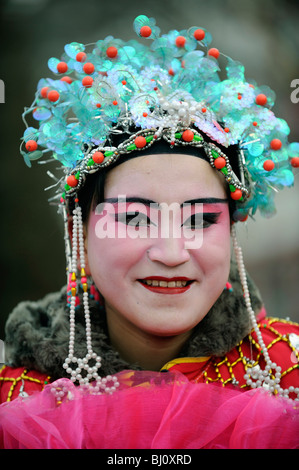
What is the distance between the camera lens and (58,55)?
3.56 meters

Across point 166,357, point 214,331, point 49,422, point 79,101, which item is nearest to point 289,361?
point 214,331

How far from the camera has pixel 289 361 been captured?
163 cm

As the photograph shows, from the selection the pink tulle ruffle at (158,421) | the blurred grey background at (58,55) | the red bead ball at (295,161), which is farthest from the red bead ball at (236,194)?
the blurred grey background at (58,55)

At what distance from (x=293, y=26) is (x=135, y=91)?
8.86ft

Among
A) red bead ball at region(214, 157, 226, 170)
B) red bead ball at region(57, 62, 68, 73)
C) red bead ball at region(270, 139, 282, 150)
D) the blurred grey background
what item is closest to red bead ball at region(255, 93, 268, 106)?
red bead ball at region(270, 139, 282, 150)

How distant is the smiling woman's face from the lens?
57.9 inches

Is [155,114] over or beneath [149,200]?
over

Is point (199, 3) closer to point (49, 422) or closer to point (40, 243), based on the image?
point (40, 243)

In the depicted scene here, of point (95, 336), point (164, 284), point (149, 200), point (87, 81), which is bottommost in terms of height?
point (95, 336)

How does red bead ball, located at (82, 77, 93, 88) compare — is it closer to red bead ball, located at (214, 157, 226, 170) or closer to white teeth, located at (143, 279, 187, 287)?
red bead ball, located at (214, 157, 226, 170)

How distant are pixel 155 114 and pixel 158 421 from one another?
2.89 ft

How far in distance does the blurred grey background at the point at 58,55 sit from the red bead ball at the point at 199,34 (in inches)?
75.0

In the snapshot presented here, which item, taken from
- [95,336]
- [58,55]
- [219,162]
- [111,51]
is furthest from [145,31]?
[58,55]

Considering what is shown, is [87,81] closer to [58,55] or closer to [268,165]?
[268,165]
